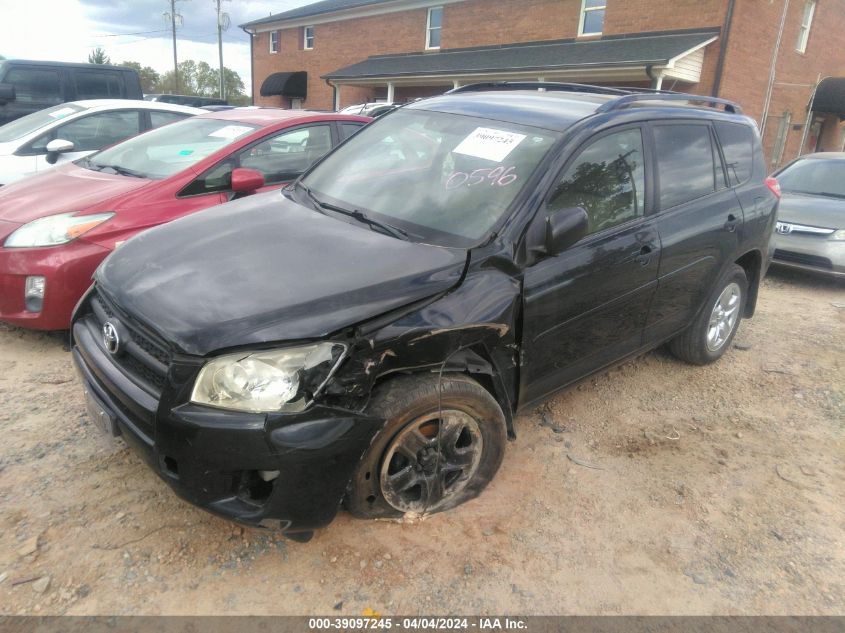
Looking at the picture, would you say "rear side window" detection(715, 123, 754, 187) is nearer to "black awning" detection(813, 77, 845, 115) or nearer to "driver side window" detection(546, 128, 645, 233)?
"driver side window" detection(546, 128, 645, 233)

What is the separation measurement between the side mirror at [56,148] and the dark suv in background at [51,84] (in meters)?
3.74

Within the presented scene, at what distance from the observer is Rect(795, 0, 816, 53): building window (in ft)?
60.4

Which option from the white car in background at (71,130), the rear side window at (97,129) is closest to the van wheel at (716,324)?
the white car in background at (71,130)

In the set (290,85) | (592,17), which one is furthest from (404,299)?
(290,85)

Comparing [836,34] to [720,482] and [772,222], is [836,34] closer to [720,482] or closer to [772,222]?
[772,222]

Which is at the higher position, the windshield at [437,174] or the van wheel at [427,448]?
the windshield at [437,174]

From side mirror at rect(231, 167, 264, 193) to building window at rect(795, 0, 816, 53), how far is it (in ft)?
66.0

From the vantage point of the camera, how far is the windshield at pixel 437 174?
Answer: 2768 millimetres

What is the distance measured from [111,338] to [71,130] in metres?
5.33

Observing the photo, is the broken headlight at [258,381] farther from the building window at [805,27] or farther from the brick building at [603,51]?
the building window at [805,27]

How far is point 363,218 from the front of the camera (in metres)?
2.92

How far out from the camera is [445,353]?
242 centimetres

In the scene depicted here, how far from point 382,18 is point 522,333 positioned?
24.3 m

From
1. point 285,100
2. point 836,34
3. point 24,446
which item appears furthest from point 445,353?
point 285,100
